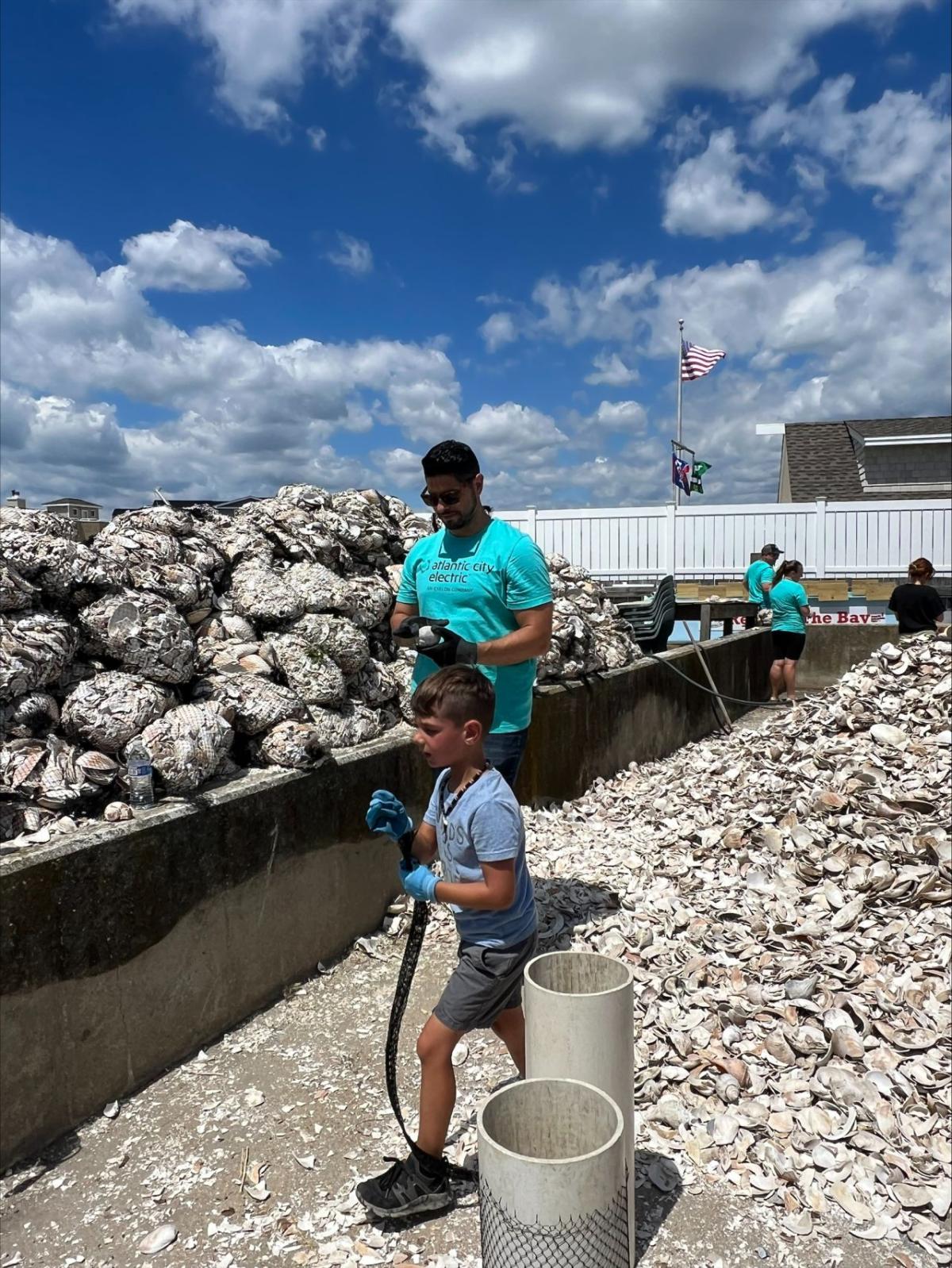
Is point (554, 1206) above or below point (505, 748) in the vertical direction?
below

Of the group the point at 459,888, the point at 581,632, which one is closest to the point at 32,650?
the point at 459,888

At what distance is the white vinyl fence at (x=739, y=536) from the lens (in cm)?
1492

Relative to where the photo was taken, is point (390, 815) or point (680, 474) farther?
point (680, 474)

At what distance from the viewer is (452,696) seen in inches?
86.7

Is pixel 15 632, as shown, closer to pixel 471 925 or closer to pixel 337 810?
pixel 337 810

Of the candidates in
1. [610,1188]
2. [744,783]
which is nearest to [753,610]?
[744,783]

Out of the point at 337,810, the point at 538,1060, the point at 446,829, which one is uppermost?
the point at 446,829

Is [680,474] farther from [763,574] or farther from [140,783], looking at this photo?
[140,783]

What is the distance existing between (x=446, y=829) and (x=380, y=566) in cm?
341

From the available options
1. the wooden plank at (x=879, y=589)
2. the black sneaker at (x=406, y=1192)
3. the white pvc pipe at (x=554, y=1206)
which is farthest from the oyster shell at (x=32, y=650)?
the wooden plank at (x=879, y=589)

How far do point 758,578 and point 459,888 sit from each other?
10.2 metres

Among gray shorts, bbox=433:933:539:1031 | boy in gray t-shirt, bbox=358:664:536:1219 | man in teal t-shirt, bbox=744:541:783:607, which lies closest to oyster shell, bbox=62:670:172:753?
boy in gray t-shirt, bbox=358:664:536:1219

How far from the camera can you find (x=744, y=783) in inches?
202

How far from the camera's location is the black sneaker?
90.9 inches
